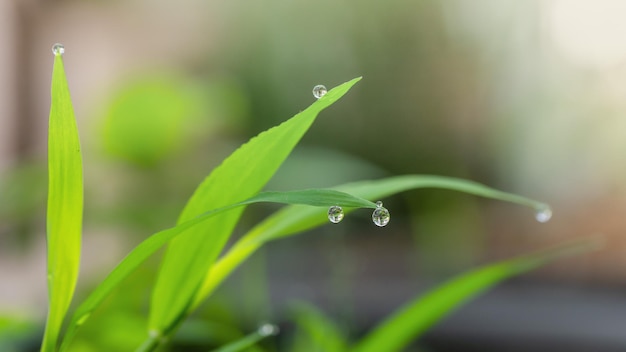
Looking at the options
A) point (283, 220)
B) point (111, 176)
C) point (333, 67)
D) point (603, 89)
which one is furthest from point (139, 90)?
point (603, 89)

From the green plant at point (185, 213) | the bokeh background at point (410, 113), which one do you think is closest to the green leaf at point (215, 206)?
the green plant at point (185, 213)

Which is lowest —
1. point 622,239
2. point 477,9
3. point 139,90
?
point 139,90

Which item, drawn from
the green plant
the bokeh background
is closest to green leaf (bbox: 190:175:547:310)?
the green plant

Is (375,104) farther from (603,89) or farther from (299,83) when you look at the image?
(603,89)

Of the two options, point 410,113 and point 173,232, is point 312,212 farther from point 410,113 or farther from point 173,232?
point 410,113

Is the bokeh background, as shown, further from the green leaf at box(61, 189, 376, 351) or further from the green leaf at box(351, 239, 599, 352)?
the green leaf at box(61, 189, 376, 351)

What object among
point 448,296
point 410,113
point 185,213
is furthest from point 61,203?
point 410,113

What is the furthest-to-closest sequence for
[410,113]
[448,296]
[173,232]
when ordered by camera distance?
[410,113]
[448,296]
[173,232]
